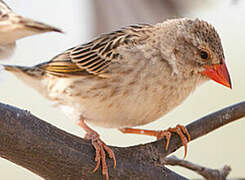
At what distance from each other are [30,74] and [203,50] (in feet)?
4.20

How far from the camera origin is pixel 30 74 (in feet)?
11.5

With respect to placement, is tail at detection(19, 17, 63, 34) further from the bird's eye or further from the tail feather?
the bird's eye

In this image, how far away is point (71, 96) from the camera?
3.24 metres

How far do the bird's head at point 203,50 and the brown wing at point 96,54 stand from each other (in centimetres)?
30

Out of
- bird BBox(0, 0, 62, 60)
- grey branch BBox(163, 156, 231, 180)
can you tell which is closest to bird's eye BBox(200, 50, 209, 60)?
grey branch BBox(163, 156, 231, 180)

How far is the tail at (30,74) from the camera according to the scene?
351 centimetres

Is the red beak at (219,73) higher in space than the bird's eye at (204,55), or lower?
lower

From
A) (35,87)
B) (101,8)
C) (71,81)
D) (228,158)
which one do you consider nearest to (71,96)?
(71,81)

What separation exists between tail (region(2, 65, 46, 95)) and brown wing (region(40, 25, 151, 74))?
0.08m

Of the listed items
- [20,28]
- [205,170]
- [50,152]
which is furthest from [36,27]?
[205,170]

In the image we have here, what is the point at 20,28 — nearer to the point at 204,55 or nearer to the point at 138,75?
the point at 138,75


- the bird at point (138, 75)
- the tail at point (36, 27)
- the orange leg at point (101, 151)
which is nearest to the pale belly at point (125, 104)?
the bird at point (138, 75)

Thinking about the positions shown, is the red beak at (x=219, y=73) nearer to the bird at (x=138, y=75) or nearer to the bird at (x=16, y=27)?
the bird at (x=138, y=75)

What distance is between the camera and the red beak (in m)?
3.09
